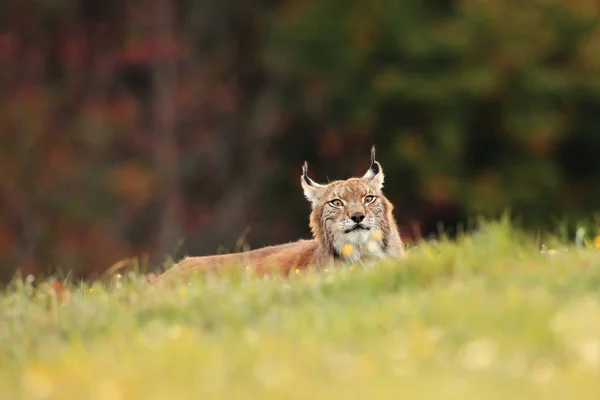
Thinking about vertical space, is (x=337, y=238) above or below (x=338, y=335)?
below

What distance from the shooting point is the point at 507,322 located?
23.8 ft

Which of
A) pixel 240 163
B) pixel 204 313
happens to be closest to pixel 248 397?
pixel 204 313

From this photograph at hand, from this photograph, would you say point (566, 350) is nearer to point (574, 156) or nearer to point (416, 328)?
point (416, 328)

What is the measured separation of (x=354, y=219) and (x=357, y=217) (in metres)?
0.03

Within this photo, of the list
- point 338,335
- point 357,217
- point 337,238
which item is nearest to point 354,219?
point 357,217

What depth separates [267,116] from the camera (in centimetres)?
3145

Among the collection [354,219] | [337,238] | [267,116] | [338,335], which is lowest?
[267,116]

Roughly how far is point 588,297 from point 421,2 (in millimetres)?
20599

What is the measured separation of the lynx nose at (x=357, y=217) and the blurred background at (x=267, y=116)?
14.5 metres

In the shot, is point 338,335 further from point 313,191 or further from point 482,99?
point 482,99

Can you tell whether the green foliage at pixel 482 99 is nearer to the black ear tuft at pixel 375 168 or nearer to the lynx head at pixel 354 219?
the black ear tuft at pixel 375 168

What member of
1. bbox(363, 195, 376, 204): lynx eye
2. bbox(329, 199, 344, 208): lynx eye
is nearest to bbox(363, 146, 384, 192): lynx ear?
bbox(363, 195, 376, 204): lynx eye

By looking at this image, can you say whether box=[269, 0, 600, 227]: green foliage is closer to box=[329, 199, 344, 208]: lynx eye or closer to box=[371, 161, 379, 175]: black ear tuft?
box=[371, 161, 379, 175]: black ear tuft

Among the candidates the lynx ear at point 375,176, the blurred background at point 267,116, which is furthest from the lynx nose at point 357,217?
the blurred background at point 267,116
